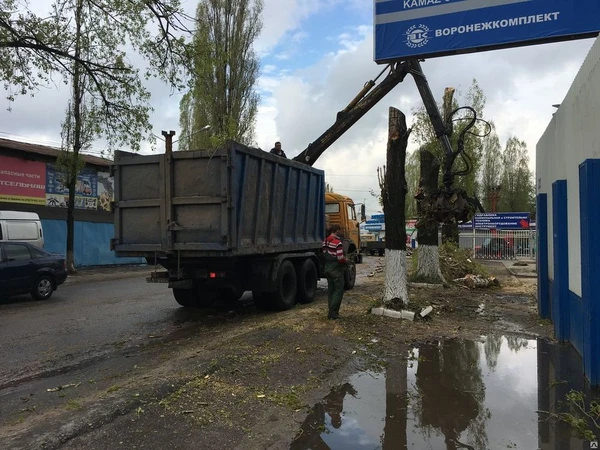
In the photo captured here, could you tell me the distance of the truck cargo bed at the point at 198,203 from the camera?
26.4 feet

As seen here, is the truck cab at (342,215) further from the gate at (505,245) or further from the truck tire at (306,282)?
the gate at (505,245)

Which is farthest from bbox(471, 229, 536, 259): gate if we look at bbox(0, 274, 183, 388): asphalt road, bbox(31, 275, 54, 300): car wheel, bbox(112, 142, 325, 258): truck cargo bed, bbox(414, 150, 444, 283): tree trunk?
bbox(31, 275, 54, 300): car wheel

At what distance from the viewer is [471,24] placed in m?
8.26

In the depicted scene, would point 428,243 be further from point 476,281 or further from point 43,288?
point 43,288

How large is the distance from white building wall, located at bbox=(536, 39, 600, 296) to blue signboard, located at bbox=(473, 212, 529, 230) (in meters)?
25.6

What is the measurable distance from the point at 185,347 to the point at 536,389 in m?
4.61

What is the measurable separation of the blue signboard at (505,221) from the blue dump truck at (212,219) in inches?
987

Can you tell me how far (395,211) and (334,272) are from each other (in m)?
1.85

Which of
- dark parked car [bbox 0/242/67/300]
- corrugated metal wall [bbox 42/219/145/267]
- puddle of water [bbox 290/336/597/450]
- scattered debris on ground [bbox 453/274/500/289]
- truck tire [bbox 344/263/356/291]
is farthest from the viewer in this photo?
corrugated metal wall [bbox 42/219/145/267]

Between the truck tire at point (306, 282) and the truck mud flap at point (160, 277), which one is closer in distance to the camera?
the truck mud flap at point (160, 277)

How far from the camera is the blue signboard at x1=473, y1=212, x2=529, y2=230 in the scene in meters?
32.0

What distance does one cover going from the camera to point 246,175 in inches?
332

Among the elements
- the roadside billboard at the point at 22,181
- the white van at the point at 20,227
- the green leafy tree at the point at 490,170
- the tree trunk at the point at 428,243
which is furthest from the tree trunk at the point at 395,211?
the green leafy tree at the point at 490,170

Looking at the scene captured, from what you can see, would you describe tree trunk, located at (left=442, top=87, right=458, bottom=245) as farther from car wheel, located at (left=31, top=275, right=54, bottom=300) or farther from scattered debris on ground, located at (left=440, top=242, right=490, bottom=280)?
car wheel, located at (left=31, top=275, right=54, bottom=300)
